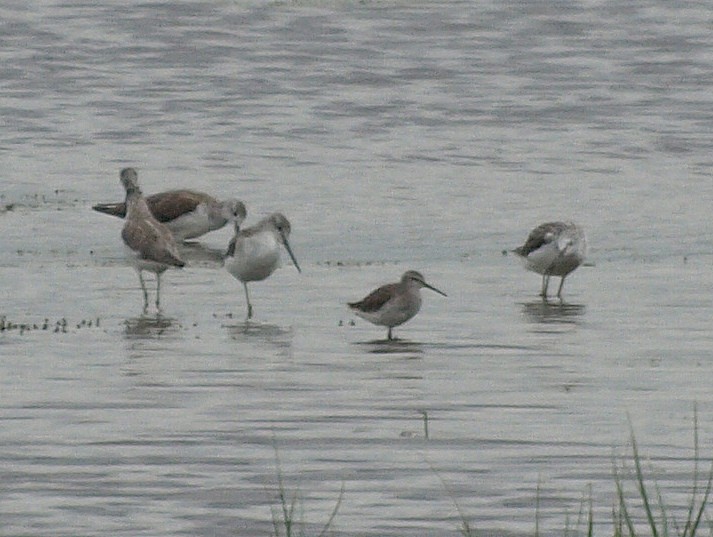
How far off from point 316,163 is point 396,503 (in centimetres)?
2147

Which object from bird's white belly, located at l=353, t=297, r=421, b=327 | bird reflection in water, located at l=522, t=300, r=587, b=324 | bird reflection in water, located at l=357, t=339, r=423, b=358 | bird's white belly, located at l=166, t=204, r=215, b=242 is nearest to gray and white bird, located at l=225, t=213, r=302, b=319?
bird's white belly, located at l=353, t=297, r=421, b=327

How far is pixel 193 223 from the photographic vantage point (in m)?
25.9

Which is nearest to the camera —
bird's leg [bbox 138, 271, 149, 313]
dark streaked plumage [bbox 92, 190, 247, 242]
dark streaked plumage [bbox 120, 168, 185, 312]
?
bird's leg [bbox 138, 271, 149, 313]

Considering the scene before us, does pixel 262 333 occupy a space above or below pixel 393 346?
below

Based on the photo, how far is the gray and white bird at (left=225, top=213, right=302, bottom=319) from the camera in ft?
66.2

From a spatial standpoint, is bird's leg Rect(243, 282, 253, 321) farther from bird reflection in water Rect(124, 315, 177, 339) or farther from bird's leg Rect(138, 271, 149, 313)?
bird's leg Rect(138, 271, 149, 313)

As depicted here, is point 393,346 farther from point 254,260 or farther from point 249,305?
point 254,260

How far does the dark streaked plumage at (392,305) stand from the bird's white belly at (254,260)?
82.1 inches

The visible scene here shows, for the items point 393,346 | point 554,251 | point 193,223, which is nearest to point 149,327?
point 393,346

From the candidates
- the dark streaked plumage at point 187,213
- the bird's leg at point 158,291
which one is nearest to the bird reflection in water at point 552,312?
the bird's leg at point 158,291

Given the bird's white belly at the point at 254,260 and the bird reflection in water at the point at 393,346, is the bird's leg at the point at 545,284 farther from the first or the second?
the bird reflection in water at the point at 393,346

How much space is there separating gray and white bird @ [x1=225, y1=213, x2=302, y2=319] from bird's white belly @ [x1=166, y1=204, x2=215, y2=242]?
5.05m

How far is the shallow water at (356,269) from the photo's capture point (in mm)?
12242

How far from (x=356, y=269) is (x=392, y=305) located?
497cm
